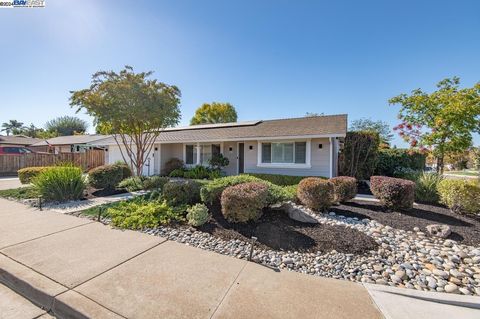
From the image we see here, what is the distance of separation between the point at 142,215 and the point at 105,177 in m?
5.24

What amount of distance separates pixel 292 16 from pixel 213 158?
8595 mm

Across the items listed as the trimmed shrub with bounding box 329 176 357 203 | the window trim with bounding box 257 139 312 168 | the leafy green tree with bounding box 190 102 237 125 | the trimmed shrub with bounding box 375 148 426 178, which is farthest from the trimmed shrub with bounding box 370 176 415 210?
the leafy green tree with bounding box 190 102 237 125

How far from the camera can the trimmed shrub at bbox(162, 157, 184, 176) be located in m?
15.2

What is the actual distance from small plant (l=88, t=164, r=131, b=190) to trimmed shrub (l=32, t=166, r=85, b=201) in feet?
3.99

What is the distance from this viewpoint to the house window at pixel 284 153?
448 inches

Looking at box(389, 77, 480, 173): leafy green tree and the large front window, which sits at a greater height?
box(389, 77, 480, 173): leafy green tree

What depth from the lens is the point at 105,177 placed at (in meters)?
9.33

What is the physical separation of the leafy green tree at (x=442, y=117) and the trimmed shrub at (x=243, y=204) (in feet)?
32.6

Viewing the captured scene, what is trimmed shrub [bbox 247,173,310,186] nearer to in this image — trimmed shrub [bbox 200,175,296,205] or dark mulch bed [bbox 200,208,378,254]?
trimmed shrub [bbox 200,175,296,205]

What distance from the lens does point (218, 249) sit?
3.98 metres

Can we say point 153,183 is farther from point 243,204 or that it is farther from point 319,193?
point 319,193

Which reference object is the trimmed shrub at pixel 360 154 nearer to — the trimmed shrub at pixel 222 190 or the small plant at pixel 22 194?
the trimmed shrub at pixel 222 190

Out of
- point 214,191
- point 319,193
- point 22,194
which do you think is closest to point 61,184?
point 22,194

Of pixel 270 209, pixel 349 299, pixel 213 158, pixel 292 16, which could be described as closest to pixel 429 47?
pixel 292 16
